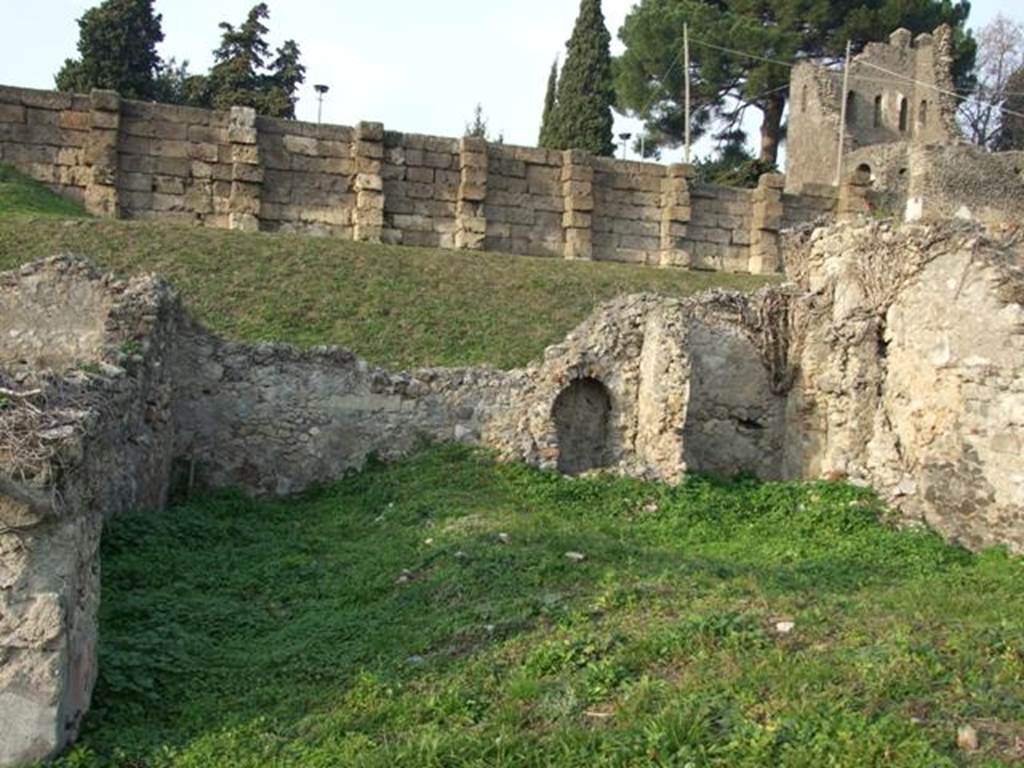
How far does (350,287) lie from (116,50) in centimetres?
2112

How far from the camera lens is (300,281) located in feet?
60.3

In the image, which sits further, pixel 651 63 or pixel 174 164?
pixel 651 63

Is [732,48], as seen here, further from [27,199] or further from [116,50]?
[27,199]

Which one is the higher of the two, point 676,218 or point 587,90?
point 587,90

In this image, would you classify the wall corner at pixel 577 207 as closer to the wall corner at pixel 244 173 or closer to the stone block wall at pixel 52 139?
the wall corner at pixel 244 173

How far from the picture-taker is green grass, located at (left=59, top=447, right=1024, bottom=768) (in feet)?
16.8

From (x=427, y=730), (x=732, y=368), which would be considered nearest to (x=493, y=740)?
(x=427, y=730)

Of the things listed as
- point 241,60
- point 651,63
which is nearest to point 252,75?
point 241,60

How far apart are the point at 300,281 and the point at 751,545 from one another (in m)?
10.5

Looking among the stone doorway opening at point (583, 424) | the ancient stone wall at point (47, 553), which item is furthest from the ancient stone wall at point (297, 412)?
the ancient stone wall at point (47, 553)

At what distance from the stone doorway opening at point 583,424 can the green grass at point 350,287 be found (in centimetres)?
307

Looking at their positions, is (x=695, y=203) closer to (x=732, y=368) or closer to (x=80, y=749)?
(x=732, y=368)

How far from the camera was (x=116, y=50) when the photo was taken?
1396 inches

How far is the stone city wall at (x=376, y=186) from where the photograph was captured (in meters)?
21.1
